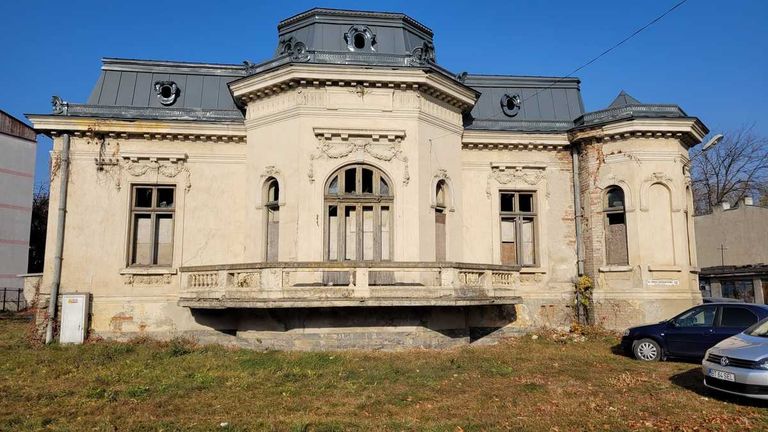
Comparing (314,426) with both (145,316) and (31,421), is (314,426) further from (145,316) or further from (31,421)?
(145,316)

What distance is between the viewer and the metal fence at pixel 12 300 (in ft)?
111

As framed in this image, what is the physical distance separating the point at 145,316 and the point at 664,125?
15.9 meters

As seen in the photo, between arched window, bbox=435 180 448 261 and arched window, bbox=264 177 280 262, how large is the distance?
172 inches

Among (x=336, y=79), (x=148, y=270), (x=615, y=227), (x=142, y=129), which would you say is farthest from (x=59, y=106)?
(x=615, y=227)

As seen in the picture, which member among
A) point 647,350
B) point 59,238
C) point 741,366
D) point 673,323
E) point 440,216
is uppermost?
point 440,216

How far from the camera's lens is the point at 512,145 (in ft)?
58.5

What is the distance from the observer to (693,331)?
1259cm

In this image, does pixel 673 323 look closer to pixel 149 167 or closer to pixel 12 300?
pixel 149 167

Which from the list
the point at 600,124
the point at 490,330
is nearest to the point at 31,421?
the point at 490,330

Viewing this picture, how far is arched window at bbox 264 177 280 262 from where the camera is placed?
1547 centimetres

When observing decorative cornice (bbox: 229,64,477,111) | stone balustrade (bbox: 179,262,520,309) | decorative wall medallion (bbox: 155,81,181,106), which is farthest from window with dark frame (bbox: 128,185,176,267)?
decorative cornice (bbox: 229,64,477,111)

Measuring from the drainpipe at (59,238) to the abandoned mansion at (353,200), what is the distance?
0.07 meters

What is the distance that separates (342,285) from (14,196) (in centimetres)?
3338

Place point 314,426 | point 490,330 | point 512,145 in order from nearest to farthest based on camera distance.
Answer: point 314,426 < point 490,330 < point 512,145
